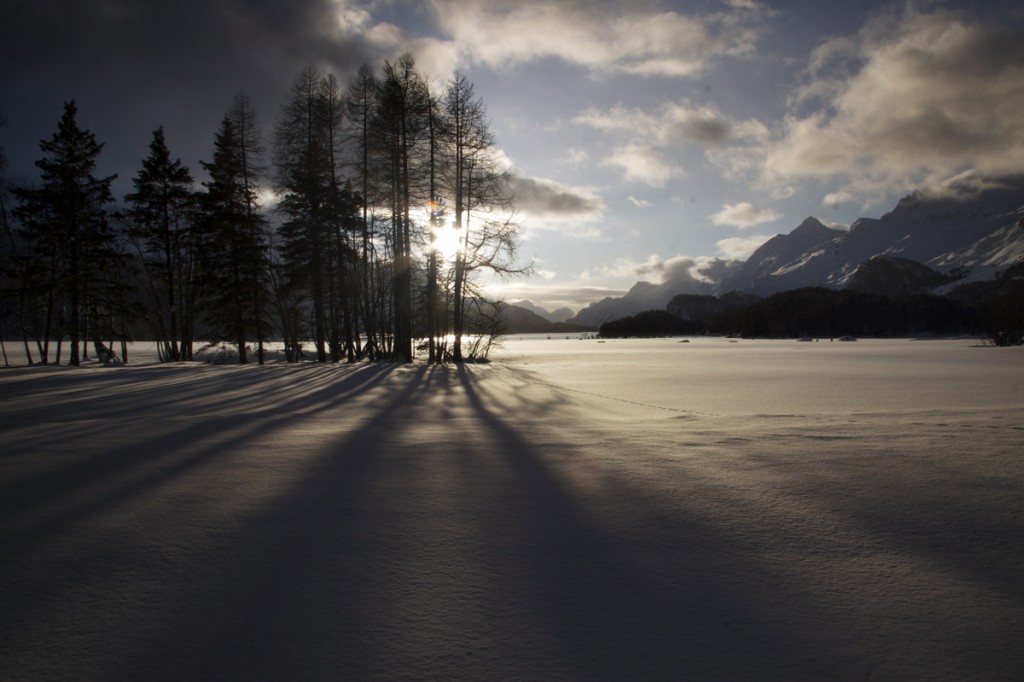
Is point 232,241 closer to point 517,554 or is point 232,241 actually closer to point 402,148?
point 402,148

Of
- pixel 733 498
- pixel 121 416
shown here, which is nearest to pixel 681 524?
pixel 733 498

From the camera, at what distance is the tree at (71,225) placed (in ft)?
65.7

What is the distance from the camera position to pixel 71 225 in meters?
20.1

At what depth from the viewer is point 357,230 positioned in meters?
20.3

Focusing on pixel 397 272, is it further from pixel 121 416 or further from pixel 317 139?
pixel 121 416

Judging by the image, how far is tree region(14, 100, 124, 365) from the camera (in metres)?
20.0

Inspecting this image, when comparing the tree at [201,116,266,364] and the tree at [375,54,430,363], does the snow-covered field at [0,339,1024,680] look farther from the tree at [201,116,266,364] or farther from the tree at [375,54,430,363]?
the tree at [201,116,266,364]

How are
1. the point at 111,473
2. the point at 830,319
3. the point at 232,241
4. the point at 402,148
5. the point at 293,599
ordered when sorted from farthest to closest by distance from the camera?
the point at 830,319, the point at 232,241, the point at 402,148, the point at 111,473, the point at 293,599

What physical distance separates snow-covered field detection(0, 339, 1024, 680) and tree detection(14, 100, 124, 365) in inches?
838

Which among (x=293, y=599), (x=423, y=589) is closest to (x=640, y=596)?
(x=423, y=589)

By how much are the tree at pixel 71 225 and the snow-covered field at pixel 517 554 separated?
21296 millimetres

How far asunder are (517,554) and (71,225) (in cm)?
2692

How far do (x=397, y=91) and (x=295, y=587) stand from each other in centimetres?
1849

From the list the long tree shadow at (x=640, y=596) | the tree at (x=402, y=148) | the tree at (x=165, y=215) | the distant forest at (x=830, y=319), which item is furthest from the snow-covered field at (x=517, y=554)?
the distant forest at (x=830, y=319)
